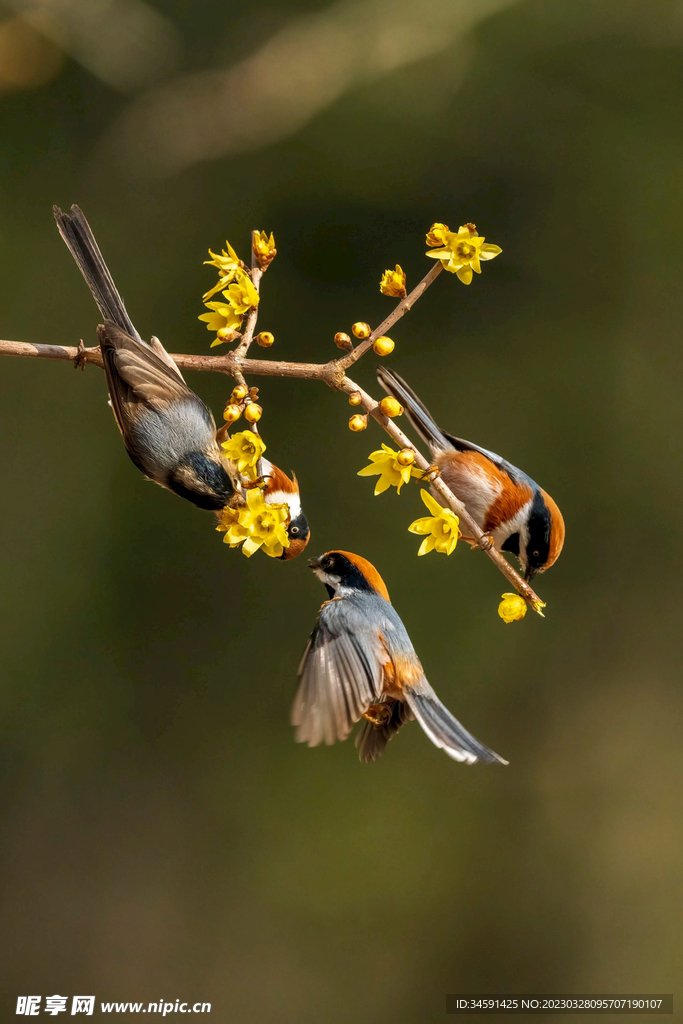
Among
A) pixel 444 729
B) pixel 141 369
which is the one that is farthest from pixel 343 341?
pixel 444 729

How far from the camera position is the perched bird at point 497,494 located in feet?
9.23

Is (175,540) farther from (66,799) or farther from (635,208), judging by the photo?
(635,208)

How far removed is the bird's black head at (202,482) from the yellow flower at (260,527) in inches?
7.0

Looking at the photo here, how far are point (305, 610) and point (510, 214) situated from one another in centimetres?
325

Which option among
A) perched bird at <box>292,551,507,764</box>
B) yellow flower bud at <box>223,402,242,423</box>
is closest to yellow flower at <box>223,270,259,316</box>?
yellow flower bud at <box>223,402,242,423</box>

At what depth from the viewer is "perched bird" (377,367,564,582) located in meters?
2.81

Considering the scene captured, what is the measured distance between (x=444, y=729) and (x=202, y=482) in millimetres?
925

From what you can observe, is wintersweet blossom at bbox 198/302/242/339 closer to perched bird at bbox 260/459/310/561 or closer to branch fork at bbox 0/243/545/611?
branch fork at bbox 0/243/545/611

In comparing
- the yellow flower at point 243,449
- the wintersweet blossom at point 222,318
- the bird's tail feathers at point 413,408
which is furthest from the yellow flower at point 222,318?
the bird's tail feathers at point 413,408

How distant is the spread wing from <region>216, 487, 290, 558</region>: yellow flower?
1.14 feet

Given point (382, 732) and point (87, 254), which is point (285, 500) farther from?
point (87, 254)

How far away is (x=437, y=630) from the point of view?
5855 mm

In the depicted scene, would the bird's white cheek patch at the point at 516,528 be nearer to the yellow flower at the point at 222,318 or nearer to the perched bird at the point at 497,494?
the perched bird at the point at 497,494

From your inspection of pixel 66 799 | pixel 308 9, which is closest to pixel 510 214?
pixel 308 9
